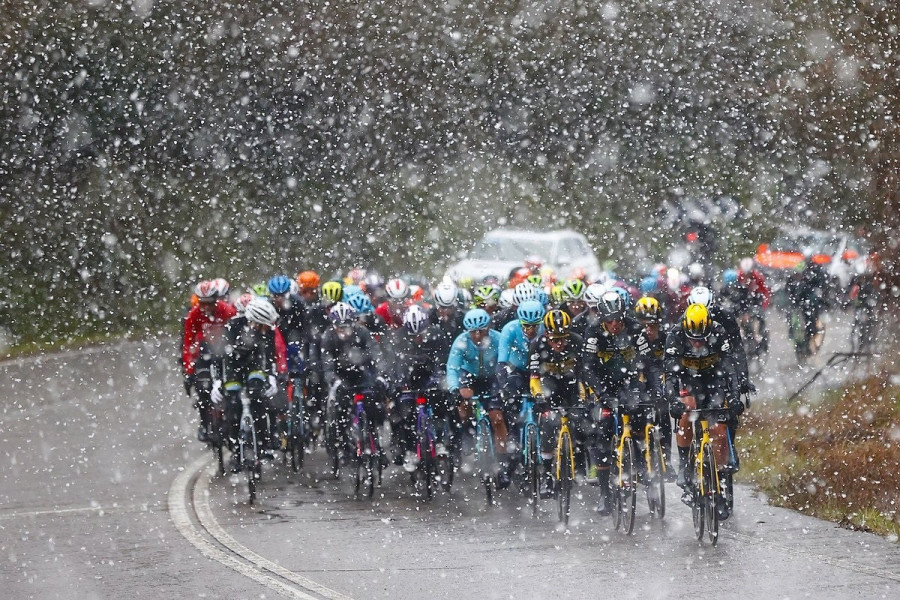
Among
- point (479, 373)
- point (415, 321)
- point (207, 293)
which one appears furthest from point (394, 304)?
point (479, 373)

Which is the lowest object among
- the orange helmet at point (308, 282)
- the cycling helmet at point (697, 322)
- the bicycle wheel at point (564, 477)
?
the bicycle wheel at point (564, 477)

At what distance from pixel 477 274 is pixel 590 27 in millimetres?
14581

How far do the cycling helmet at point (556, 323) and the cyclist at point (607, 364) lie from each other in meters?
0.19

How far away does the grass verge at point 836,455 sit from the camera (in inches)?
458

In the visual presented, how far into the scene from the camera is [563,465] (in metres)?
11.1

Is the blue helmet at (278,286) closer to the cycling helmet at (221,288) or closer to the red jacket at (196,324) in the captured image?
the red jacket at (196,324)

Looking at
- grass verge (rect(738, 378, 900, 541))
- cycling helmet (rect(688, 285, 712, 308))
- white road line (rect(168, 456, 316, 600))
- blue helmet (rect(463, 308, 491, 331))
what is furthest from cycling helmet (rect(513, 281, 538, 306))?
white road line (rect(168, 456, 316, 600))

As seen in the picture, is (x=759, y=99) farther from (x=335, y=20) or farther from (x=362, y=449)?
(x=362, y=449)

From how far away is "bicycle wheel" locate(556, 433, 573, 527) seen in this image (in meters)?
11.1

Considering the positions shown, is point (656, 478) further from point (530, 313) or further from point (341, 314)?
point (341, 314)

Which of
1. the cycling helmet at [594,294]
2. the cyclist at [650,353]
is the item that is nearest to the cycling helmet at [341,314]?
the cycling helmet at [594,294]

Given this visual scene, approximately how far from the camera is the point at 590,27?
1641 inches

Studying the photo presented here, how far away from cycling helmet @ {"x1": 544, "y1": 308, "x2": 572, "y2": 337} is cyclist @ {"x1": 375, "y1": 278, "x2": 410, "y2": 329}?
→ 2.95 metres

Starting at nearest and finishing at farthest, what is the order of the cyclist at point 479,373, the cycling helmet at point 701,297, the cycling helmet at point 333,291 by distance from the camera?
the cycling helmet at point 701,297, the cyclist at point 479,373, the cycling helmet at point 333,291
